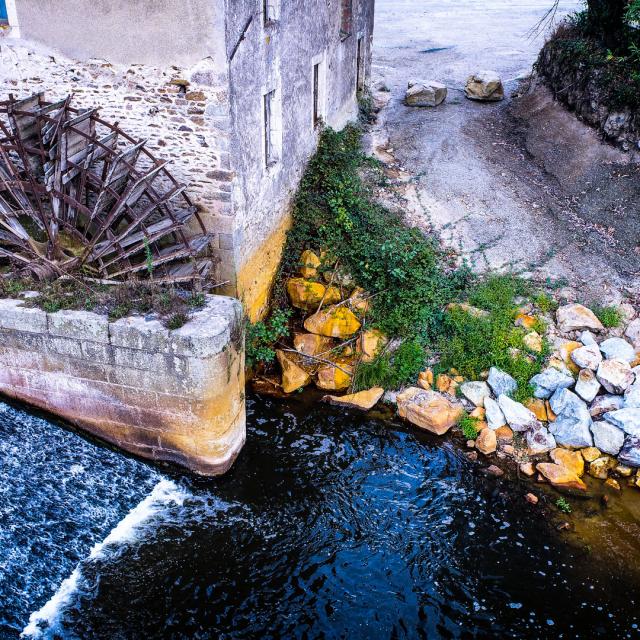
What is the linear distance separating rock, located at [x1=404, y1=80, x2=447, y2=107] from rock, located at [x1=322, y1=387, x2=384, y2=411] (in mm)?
8193

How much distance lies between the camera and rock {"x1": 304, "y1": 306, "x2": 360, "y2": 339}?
8.88 metres

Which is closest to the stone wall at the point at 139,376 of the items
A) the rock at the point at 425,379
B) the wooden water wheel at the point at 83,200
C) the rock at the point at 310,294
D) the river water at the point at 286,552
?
the river water at the point at 286,552

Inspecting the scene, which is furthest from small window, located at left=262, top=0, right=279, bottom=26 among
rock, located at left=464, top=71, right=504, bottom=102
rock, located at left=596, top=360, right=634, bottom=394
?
rock, located at left=464, top=71, right=504, bottom=102

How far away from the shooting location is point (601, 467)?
24.2ft

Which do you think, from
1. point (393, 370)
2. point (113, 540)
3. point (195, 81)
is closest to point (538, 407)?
point (393, 370)

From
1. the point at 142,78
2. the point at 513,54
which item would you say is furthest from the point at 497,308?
the point at 513,54

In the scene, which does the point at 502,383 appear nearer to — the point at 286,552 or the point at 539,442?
the point at 539,442

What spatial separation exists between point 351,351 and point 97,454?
→ 356cm

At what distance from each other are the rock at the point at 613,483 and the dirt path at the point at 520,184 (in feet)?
8.71

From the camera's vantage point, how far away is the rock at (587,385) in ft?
25.5

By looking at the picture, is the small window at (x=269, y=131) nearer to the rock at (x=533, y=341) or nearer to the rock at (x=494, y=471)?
the rock at (x=533, y=341)

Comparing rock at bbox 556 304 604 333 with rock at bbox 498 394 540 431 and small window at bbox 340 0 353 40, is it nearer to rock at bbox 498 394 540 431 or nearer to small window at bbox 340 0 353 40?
rock at bbox 498 394 540 431

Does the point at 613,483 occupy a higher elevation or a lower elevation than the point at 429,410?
lower

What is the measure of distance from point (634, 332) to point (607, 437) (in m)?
1.65
